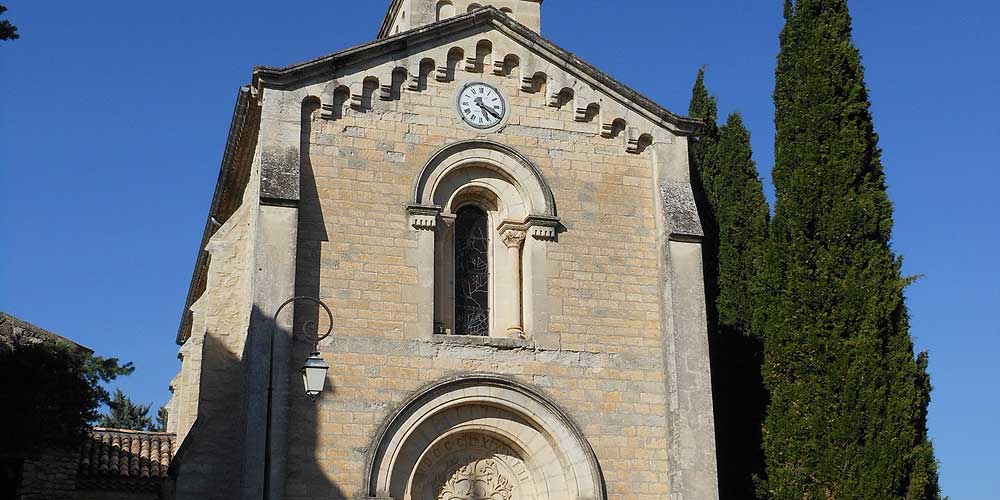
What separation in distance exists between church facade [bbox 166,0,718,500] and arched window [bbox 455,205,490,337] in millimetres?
36

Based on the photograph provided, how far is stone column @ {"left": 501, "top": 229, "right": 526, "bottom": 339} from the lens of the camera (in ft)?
61.7

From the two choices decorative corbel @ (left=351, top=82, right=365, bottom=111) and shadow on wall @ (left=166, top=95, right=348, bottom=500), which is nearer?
shadow on wall @ (left=166, top=95, right=348, bottom=500)

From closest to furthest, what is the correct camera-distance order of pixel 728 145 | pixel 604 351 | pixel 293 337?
pixel 293 337 → pixel 604 351 → pixel 728 145

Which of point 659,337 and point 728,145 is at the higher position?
point 728,145

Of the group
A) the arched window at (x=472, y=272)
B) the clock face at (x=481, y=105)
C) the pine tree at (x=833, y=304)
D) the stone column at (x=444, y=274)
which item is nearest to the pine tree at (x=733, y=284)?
the pine tree at (x=833, y=304)

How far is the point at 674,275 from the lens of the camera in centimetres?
1936

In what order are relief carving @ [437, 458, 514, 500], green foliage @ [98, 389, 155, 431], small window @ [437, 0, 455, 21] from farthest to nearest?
green foliage @ [98, 389, 155, 431], small window @ [437, 0, 455, 21], relief carving @ [437, 458, 514, 500]

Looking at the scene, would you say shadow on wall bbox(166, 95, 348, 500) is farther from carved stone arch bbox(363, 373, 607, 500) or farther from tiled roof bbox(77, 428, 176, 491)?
tiled roof bbox(77, 428, 176, 491)

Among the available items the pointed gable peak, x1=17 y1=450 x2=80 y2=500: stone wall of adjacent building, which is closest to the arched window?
x1=17 y1=450 x2=80 y2=500: stone wall of adjacent building

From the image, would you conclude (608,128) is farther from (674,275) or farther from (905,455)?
(905,455)

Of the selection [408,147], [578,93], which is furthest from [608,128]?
[408,147]

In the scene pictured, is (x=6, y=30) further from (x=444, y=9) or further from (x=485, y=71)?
(x=444, y=9)

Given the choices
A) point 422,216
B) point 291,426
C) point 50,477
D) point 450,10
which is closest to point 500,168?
point 422,216

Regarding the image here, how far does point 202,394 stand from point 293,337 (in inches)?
101
